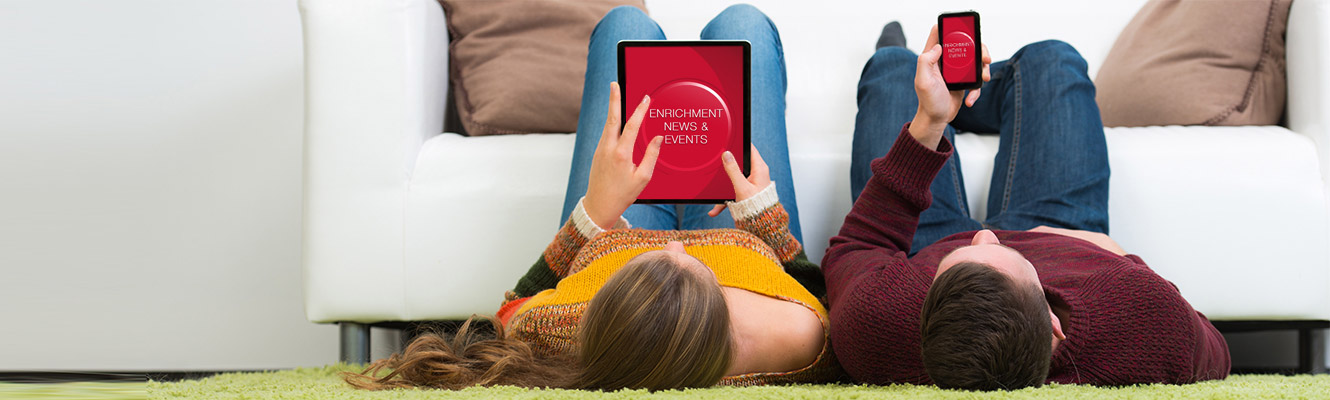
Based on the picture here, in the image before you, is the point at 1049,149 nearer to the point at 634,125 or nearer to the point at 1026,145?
the point at 1026,145

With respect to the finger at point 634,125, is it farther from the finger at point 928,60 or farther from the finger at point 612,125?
the finger at point 928,60

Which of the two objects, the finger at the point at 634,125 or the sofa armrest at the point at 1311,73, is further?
the sofa armrest at the point at 1311,73

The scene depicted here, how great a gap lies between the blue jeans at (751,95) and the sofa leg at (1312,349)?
2.64 feet

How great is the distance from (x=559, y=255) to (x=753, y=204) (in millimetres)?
233

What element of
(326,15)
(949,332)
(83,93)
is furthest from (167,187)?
(949,332)

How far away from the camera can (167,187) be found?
1.63 meters

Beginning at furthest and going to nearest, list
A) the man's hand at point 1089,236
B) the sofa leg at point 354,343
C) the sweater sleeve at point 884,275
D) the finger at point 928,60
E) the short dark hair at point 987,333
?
the sofa leg at point 354,343 < the man's hand at point 1089,236 < the finger at point 928,60 < the sweater sleeve at point 884,275 < the short dark hair at point 987,333

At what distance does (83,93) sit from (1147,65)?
203cm

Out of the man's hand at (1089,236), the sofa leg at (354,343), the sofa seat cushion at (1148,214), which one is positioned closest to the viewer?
the man's hand at (1089,236)

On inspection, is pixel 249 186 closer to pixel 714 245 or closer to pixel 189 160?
pixel 189 160

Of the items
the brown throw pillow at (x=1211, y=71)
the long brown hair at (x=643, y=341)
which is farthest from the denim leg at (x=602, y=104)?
the brown throw pillow at (x=1211, y=71)

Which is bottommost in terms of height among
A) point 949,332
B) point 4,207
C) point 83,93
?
point 4,207

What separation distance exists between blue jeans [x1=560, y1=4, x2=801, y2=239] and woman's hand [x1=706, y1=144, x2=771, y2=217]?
14cm

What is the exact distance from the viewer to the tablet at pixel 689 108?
864mm
